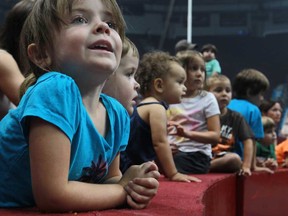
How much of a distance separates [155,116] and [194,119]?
2.91 feet

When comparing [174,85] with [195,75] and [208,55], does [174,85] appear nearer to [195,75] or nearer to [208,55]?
[195,75]

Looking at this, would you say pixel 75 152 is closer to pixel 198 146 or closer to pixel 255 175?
pixel 198 146

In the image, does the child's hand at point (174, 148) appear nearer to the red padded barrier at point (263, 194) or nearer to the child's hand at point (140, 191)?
the red padded barrier at point (263, 194)

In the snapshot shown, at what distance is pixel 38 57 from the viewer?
136 cm

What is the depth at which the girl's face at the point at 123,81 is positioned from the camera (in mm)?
1992

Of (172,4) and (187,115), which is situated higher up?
(172,4)

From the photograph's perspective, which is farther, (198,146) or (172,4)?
(172,4)

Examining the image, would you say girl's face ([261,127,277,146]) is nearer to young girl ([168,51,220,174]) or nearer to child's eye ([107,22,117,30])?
young girl ([168,51,220,174])

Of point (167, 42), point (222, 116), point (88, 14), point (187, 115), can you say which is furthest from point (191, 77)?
point (167, 42)

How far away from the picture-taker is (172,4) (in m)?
10.8

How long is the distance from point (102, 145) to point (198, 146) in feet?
7.03

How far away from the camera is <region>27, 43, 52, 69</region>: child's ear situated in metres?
1.34

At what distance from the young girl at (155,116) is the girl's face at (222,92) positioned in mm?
1048

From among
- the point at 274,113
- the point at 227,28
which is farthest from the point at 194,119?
the point at 227,28
